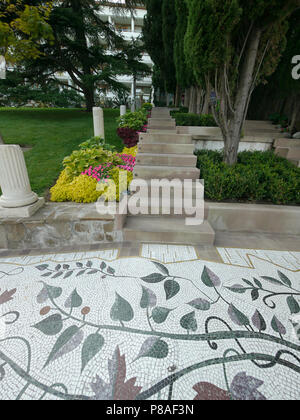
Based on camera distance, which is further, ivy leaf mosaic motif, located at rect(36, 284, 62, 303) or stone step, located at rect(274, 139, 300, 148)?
stone step, located at rect(274, 139, 300, 148)

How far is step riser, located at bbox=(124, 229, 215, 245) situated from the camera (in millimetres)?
2584

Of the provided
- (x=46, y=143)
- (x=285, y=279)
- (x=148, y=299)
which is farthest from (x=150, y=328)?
(x=46, y=143)

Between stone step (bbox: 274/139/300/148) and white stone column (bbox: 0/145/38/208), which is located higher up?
stone step (bbox: 274/139/300/148)

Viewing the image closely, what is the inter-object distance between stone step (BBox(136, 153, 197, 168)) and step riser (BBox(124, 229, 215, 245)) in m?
1.75

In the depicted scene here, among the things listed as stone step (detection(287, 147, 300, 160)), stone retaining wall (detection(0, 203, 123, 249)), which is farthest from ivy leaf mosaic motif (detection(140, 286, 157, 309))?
stone step (detection(287, 147, 300, 160))

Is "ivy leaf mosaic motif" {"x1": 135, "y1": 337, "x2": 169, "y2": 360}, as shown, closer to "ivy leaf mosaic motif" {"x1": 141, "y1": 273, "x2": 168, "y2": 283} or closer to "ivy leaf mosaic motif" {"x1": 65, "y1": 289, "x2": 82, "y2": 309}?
"ivy leaf mosaic motif" {"x1": 141, "y1": 273, "x2": 168, "y2": 283}

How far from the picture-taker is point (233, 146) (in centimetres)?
344

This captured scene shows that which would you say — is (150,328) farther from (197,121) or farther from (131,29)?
(131,29)

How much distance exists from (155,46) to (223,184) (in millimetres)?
9554

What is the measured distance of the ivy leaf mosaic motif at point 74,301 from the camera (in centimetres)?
171

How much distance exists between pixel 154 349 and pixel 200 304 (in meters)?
0.58

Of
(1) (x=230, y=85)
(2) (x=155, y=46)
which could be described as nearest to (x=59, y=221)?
(1) (x=230, y=85)

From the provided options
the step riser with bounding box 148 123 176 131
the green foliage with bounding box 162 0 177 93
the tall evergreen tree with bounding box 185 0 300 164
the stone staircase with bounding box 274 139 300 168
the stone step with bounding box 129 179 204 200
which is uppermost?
the green foliage with bounding box 162 0 177 93
